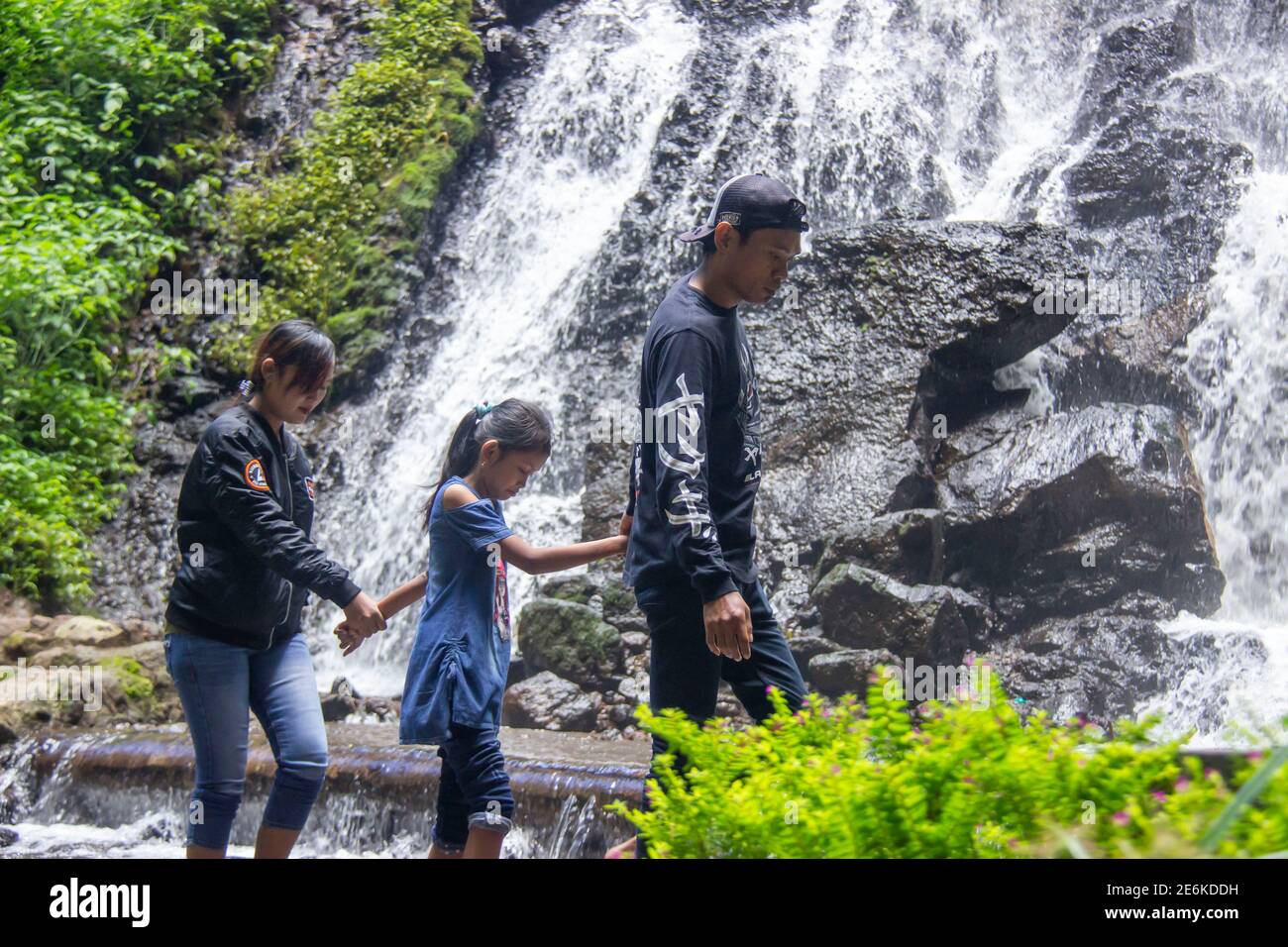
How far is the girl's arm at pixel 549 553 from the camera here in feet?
12.6

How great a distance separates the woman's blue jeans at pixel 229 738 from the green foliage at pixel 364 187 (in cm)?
959

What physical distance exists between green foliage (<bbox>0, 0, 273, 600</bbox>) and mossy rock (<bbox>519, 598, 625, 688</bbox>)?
158 inches

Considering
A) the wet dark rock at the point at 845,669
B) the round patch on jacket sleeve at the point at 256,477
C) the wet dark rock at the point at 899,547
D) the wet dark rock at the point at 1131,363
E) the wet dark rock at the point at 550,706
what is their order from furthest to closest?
the wet dark rock at the point at 1131,363 → the wet dark rock at the point at 899,547 → the wet dark rock at the point at 550,706 → the wet dark rock at the point at 845,669 → the round patch on jacket sleeve at the point at 256,477

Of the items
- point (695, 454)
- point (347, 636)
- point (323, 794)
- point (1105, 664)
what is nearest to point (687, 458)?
point (695, 454)

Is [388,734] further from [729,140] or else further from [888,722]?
[729,140]

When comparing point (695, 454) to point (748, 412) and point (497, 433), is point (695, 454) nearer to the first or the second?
point (748, 412)

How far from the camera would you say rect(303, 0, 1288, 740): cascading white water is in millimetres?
11047

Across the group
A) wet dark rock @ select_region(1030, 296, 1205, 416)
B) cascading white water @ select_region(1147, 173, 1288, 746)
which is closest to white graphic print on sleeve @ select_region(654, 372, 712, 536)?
cascading white water @ select_region(1147, 173, 1288, 746)

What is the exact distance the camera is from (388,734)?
7836mm

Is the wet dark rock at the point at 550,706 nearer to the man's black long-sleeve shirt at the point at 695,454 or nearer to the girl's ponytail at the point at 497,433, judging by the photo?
the girl's ponytail at the point at 497,433

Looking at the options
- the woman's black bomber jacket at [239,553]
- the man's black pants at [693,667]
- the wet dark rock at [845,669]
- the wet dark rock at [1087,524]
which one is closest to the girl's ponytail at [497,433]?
the woman's black bomber jacket at [239,553]

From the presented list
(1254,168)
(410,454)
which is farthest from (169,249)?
(1254,168)

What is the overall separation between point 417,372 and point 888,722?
1105cm

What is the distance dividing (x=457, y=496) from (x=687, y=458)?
0.90m
